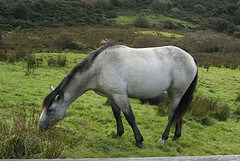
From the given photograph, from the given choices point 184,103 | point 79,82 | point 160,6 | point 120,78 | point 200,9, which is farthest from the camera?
point 200,9

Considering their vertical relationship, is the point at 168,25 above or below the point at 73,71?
below

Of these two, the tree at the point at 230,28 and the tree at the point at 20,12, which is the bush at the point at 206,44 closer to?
the tree at the point at 230,28

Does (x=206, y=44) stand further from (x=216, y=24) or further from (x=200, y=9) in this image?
(x=200, y=9)

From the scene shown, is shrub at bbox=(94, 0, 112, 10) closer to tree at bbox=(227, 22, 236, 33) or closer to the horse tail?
tree at bbox=(227, 22, 236, 33)

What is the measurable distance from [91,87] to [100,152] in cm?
123

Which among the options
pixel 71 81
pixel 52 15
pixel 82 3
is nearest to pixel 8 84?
pixel 71 81

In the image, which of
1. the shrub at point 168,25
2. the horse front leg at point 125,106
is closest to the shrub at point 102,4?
the shrub at point 168,25

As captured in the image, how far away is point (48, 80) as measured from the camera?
856cm

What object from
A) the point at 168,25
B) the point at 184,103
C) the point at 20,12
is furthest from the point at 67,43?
the point at 168,25

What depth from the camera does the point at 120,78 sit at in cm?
370

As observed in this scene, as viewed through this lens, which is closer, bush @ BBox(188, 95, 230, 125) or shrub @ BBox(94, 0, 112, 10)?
bush @ BBox(188, 95, 230, 125)

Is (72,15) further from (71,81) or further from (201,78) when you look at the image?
(71,81)

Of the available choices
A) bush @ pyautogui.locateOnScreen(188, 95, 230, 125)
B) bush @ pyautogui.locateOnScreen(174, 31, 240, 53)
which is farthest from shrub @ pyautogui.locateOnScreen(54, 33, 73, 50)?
bush @ pyautogui.locateOnScreen(188, 95, 230, 125)

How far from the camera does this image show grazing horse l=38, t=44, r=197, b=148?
3701 mm
